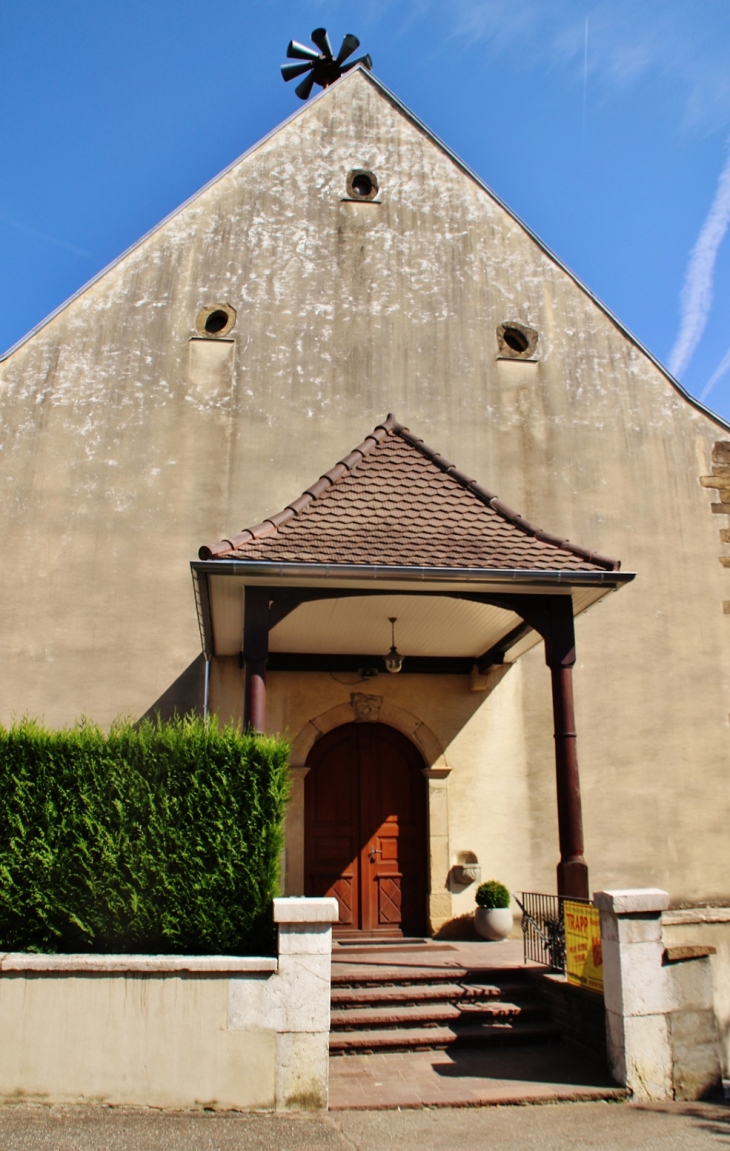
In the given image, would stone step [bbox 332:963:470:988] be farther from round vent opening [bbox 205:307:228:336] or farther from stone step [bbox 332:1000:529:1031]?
round vent opening [bbox 205:307:228:336]

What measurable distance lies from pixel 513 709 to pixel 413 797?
149cm

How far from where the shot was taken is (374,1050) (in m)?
6.06

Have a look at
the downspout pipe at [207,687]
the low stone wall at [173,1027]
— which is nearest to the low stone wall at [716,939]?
the low stone wall at [173,1027]

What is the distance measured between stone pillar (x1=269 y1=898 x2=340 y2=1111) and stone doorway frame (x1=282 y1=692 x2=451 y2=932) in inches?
147

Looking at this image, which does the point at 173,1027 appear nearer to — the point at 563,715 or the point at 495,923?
the point at 563,715

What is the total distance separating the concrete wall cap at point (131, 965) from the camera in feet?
16.9

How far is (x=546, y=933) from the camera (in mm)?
7742

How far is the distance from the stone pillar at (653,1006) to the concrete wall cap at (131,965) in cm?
221

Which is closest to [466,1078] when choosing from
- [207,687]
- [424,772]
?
[424,772]

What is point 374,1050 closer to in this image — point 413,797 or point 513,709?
point 413,797

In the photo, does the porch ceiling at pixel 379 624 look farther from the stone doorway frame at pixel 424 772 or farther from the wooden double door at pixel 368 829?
the wooden double door at pixel 368 829

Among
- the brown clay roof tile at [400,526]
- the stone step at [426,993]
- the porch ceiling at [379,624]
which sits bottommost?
the stone step at [426,993]

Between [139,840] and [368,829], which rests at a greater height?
[368,829]

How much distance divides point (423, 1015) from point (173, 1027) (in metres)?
2.08
